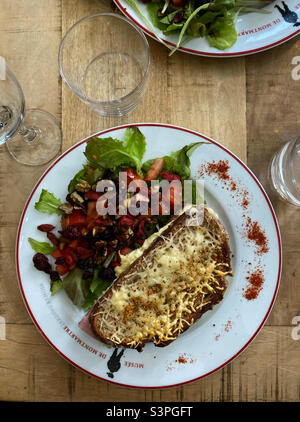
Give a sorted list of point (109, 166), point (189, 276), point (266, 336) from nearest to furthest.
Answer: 1. point (189, 276)
2. point (109, 166)
3. point (266, 336)

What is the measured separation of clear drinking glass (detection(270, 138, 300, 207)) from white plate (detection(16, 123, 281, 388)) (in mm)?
174

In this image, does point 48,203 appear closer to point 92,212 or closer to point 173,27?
point 92,212

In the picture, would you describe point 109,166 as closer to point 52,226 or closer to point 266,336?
point 52,226

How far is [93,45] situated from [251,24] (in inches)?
31.5

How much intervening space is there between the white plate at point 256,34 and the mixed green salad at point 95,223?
491 mm

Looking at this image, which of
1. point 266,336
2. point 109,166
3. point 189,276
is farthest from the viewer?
point 266,336

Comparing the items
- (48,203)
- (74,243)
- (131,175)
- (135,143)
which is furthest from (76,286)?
(135,143)

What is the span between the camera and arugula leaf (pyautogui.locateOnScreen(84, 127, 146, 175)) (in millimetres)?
2008

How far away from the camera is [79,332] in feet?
6.85

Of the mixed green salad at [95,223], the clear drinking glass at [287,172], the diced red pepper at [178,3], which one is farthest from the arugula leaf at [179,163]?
the diced red pepper at [178,3]

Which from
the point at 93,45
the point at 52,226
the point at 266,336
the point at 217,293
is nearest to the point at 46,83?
the point at 93,45

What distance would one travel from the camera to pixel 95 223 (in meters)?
2.04

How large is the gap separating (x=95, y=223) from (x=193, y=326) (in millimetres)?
713

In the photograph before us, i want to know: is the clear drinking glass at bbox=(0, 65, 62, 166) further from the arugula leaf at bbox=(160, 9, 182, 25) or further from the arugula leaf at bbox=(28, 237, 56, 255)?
the arugula leaf at bbox=(160, 9, 182, 25)
